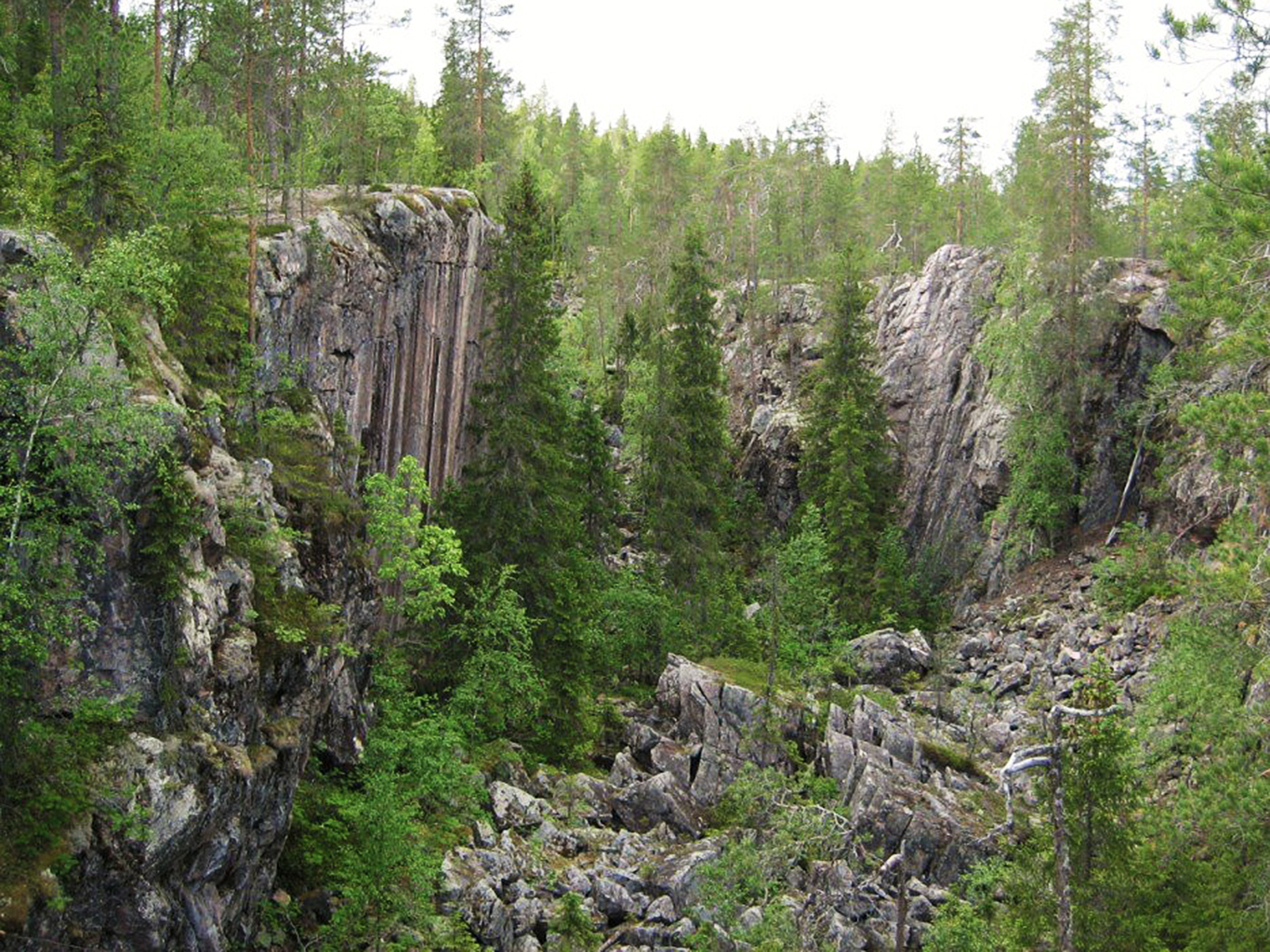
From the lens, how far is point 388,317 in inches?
1227

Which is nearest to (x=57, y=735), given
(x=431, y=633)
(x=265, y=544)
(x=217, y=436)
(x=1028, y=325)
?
(x=265, y=544)

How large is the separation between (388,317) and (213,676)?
1729 centimetres

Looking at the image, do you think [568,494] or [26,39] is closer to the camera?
[26,39]

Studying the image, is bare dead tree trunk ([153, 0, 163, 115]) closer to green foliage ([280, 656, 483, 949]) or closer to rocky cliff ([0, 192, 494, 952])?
rocky cliff ([0, 192, 494, 952])

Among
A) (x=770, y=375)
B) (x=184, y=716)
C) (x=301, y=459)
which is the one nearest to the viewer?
(x=184, y=716)

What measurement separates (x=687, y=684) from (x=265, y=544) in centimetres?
1595

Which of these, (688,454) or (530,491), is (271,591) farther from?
(688,454)

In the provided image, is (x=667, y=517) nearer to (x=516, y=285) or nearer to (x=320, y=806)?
(x=516, y=285)

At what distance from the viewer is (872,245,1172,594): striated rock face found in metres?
39.9

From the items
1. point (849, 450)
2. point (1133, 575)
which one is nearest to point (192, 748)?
point (1133, 575)

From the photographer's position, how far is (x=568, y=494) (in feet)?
108

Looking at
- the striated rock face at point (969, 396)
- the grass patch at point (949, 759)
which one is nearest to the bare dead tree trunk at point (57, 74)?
the grass patch at point (949, 759)

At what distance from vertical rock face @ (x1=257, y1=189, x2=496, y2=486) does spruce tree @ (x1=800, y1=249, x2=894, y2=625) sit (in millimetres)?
16042

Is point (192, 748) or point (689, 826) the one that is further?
point (689, 826)
